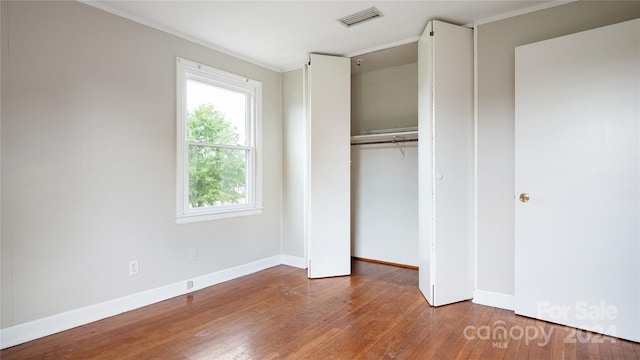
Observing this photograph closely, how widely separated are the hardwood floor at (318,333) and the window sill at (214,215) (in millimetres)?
725

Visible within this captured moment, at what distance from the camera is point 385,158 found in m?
4.27

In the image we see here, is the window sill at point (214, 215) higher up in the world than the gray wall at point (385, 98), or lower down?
lower down

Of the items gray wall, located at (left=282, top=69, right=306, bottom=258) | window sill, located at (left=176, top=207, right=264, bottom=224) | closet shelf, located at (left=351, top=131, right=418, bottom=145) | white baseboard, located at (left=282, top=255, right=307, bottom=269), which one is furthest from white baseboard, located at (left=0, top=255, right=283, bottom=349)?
closet shelf, located at (left=351, top=131, right=418, bottom=145)

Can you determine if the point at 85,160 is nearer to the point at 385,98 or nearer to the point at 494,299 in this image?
the point at 385,98

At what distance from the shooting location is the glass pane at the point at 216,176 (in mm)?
3369

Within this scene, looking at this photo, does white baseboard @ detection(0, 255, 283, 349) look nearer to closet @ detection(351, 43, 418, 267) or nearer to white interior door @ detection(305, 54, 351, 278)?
white interior door @ detection(305, 54, 351, 278)

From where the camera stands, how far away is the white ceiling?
2656 mm

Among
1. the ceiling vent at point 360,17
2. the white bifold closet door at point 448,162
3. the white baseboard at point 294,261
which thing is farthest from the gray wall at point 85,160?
the white bifold closet door at point 448,162

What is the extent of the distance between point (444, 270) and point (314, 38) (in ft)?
8.34

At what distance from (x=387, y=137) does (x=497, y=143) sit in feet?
4.64

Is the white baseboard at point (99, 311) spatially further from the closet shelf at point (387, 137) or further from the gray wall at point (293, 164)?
the closet shelf at point (387, 137)

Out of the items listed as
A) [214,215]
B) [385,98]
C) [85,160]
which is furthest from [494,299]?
[85,160]

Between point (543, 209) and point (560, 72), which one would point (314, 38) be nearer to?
point (560, 72)

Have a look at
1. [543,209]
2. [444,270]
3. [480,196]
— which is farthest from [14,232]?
[543,209]
